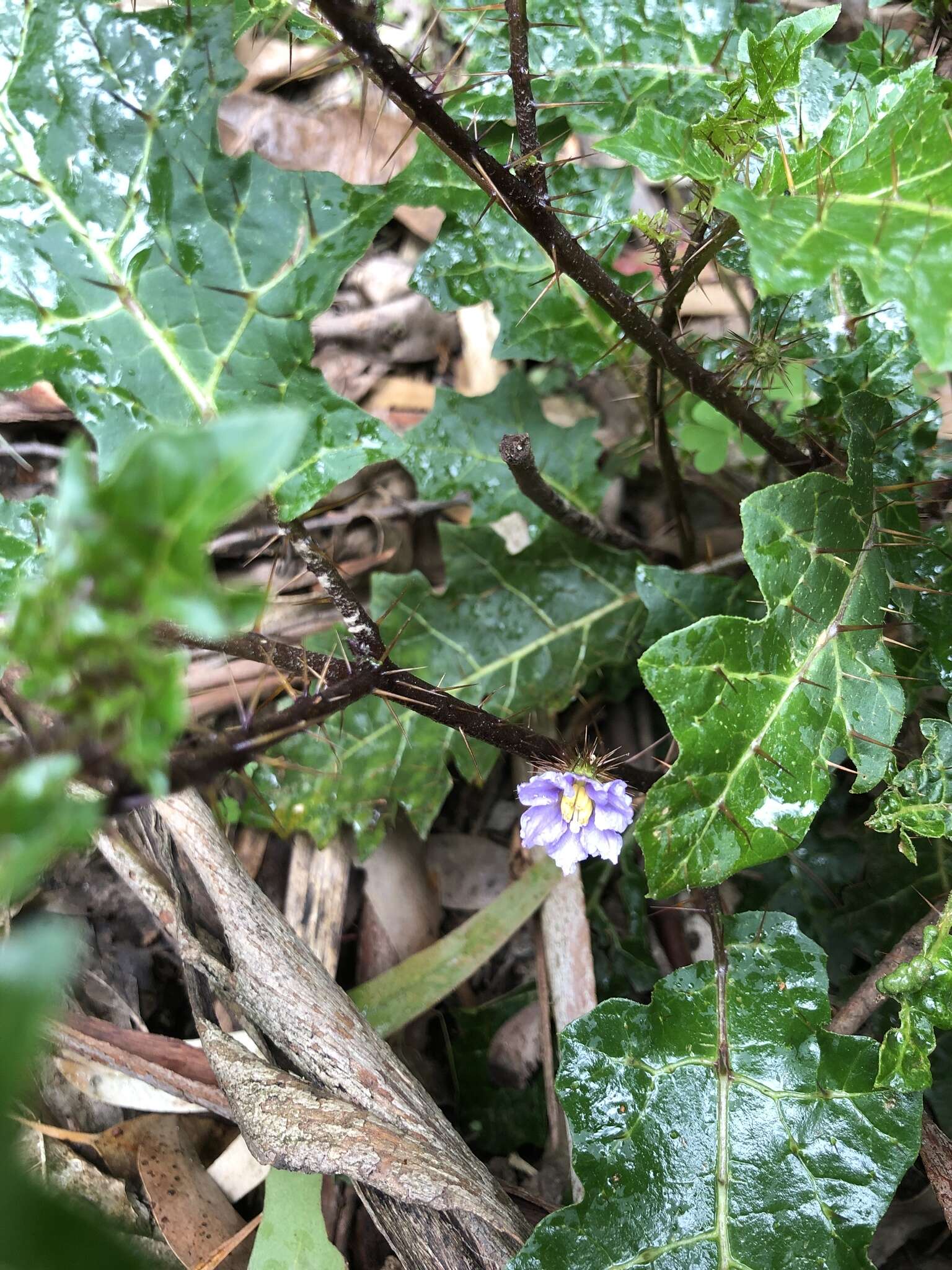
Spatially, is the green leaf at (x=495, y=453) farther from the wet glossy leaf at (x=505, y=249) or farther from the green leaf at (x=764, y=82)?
the green leaf at (x=764, y=82)

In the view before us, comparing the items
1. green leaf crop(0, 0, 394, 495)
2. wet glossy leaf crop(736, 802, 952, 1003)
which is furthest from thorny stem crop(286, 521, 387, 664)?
wet glossy leaf crop(736, 802, 952, 1003)

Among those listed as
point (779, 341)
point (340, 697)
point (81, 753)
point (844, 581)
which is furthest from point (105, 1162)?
point (779, 341)

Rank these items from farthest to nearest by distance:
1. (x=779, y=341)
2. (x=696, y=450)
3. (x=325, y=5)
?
(x=696, y=450) → (x=779, y=341) → (x=325, y=5)

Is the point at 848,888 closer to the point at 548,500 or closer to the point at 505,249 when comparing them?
the point at 548,500

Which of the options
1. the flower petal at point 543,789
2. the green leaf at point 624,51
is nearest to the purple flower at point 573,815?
the flower petal at point 543,789

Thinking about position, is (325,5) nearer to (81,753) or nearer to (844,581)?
(81,753)

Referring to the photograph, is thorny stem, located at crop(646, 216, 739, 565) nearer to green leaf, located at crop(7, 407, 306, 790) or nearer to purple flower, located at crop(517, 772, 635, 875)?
purple flower, located at crop(517, 772, 635, 875)
